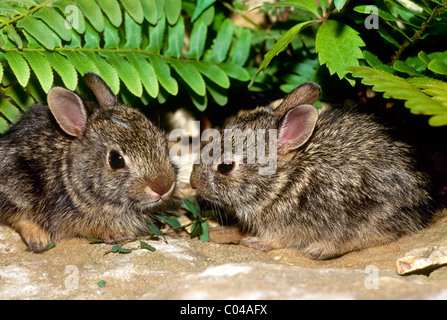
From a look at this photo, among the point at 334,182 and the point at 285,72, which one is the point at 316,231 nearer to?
the point at 334,182

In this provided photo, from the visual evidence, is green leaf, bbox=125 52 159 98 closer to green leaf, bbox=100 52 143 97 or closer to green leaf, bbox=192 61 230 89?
green leaf, bbox=100 52 143 97

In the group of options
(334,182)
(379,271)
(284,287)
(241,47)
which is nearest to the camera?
(284,287)

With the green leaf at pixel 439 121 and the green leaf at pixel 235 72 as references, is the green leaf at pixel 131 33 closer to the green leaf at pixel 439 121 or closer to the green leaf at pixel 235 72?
the green leaf at pixel 235 72

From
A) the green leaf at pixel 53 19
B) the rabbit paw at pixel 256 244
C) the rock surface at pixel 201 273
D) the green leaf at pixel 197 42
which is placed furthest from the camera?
the green leaf at pixel 197 42

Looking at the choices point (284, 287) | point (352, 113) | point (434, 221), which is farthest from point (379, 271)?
point (352, 113)

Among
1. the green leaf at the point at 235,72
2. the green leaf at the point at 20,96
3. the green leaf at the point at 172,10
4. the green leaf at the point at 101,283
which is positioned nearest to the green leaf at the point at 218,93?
the green leaf at the point at 235,72

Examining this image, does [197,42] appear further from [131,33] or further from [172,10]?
[131,33]

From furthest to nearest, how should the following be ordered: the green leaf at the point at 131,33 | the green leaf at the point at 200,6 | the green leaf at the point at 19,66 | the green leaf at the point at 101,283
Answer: the green leaf at the point at 200,6
the green leaf at the point at 131,33
the green leaf at the point at 19,66
the green leaf at the point at 101,283
